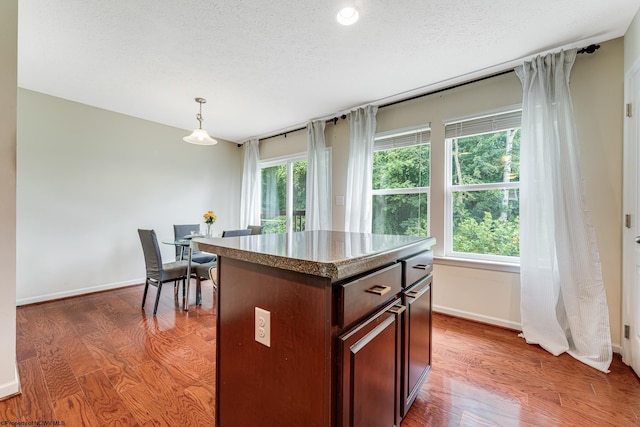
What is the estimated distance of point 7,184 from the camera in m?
1.58

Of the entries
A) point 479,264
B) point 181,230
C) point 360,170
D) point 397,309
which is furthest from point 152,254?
point 479,264

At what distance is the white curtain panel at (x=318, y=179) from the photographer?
3.81 m

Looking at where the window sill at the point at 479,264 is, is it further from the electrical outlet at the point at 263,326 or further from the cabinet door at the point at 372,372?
the electrical outlet at the point at 263,326

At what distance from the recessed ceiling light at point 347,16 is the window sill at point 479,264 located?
91.9 inches

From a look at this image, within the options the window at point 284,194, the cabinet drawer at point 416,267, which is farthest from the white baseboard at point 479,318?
the window at point 284,194

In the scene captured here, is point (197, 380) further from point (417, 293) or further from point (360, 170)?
point (360, 170)

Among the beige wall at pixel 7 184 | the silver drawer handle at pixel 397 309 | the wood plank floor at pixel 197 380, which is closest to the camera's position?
the silver drawer handle at pixel 397 309

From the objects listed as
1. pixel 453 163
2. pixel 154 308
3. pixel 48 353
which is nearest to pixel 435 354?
pixel 453 163

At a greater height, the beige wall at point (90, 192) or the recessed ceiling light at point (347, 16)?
the recessed ceiling light at point (347, 16)

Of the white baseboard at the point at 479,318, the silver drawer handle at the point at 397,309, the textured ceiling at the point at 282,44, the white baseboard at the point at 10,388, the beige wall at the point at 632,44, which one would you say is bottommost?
the white baseboard at the point at 10,388

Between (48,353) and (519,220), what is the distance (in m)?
4.00

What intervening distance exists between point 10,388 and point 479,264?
3.57 m

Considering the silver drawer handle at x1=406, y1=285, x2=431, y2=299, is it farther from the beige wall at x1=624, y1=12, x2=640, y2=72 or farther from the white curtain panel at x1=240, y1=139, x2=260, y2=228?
the white curtain panel at x1=240, y1=139, x2=260, y2=228

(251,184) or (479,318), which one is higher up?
(251,184)
